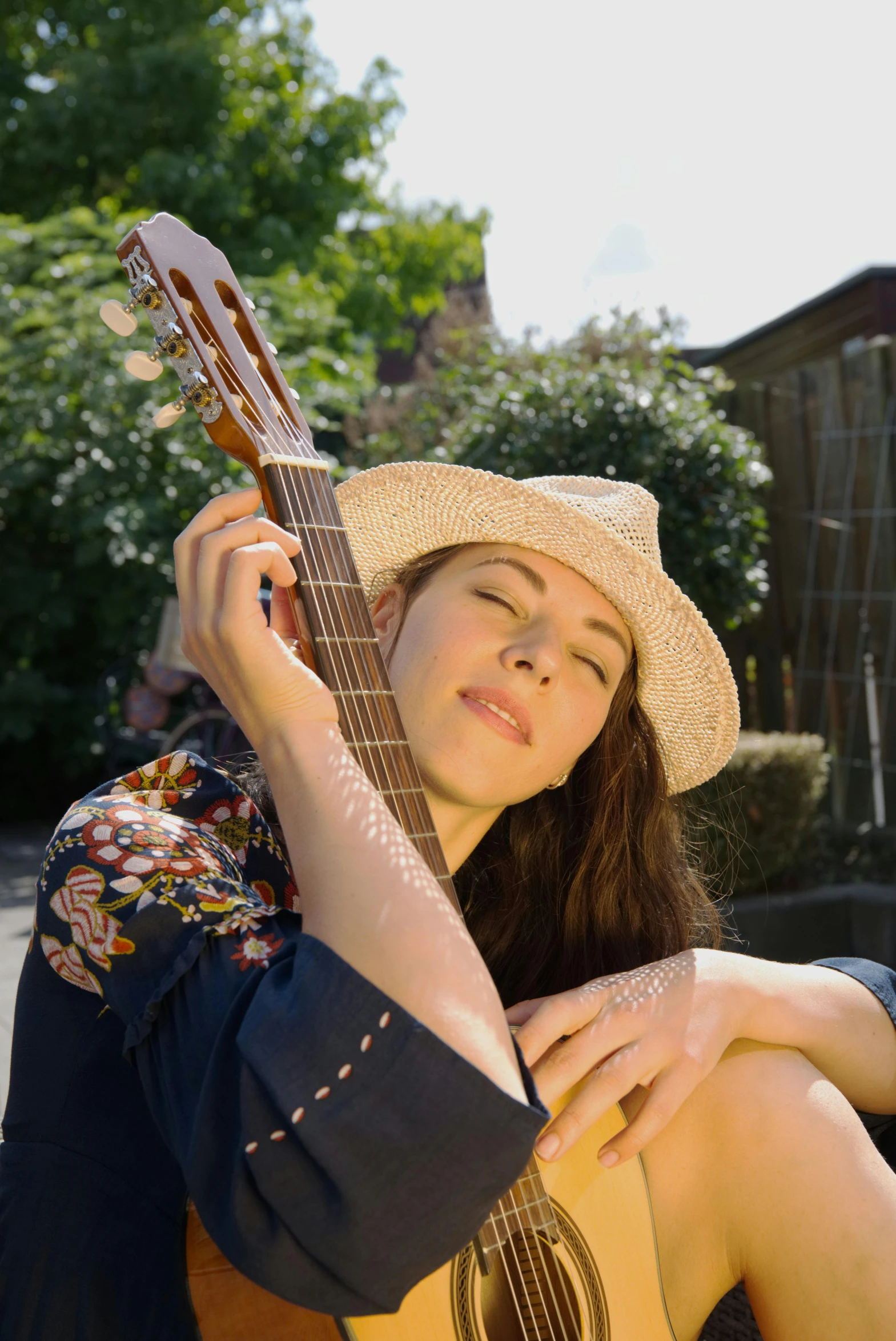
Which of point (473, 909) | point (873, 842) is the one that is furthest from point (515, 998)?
point (873, 842)

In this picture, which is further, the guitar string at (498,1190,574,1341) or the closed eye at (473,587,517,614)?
the closed eye at (473,587,517,614)

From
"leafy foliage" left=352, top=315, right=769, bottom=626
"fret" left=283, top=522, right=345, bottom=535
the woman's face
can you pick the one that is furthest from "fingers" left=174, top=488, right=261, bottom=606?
"leafy foliage" left=352, top=315, right=769, bottom=626

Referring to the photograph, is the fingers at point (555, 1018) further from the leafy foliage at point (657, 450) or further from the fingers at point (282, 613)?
the leafy foliage at point (657, 450)

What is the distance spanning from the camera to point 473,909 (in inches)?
81.7

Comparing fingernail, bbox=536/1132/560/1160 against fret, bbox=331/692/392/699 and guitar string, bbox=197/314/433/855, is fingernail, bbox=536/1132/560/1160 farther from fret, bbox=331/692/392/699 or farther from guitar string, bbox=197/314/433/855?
fret, bbox=331/692/392/699

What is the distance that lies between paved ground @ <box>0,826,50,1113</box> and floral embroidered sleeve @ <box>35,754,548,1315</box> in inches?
60.9

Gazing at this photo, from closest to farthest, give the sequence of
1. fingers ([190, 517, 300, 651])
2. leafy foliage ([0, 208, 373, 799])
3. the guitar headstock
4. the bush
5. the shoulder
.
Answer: the shoulder, fingers ([190, 517, 300, 651]), the guitar headstock, the bush, leafy foliage ([0, 208, 373, 799])

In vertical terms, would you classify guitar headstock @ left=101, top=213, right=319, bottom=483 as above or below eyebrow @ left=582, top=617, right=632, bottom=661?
above

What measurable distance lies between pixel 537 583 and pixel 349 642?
0.48 meters

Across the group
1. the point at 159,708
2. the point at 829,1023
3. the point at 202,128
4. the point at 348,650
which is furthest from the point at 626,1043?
the point at 202,128

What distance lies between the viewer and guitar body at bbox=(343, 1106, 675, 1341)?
4.35ft

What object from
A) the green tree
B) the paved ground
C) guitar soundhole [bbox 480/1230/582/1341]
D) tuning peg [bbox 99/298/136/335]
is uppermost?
the green tree

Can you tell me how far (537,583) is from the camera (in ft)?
5.99

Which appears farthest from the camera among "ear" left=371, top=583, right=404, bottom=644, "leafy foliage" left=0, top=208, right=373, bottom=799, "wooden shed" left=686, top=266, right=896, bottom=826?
"leafy foliage" left=0, top=208, right=373, bottom=799
